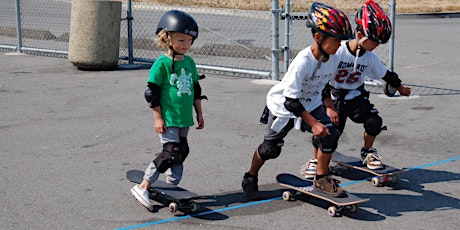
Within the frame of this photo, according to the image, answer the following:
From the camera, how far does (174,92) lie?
5.82 metres

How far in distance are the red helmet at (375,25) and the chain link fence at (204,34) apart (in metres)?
4.90

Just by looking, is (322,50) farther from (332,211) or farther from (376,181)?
(376,181)

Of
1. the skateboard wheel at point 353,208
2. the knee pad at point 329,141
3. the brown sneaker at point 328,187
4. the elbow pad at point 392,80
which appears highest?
the elbow pad at point 392,80

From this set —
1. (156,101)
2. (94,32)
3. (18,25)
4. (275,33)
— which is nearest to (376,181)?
(156,101)

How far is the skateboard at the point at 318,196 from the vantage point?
5758 millimetres

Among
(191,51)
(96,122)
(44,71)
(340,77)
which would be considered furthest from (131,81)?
(340,77)

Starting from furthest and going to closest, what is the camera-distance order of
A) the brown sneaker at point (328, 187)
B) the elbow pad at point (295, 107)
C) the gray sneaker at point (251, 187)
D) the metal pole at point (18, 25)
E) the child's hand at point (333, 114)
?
1. the metal pole at point (18, 25)
2. the child's hand at point (333, 114)
3. the gray sneaker at point (251, 187)
4. the brown sneaker at point (328, 187)
5. the elbow pad at point (295, 107)

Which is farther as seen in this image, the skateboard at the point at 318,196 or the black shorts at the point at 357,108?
the black shorts at the point at 357,108

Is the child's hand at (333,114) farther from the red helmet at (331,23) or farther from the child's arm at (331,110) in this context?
the red helmet at (331,23)

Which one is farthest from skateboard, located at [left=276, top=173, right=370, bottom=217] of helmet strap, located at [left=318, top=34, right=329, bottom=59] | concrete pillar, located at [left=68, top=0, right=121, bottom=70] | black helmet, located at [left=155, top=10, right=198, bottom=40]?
concrete pillar, located at [left=68, top=0, right=121, bottom=70]

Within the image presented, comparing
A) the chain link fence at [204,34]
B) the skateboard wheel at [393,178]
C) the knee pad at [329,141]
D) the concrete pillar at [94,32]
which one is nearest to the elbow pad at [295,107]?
the knee pad at [329,141]

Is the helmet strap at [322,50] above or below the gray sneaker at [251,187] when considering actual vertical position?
above

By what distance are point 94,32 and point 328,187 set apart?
7.33 meters

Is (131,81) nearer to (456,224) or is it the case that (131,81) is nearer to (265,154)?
(265,154)
